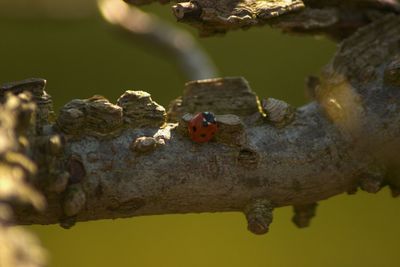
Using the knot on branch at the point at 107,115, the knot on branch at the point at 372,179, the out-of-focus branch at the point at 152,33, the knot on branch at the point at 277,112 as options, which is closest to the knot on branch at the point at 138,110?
the knot on branch at the point at 107,115

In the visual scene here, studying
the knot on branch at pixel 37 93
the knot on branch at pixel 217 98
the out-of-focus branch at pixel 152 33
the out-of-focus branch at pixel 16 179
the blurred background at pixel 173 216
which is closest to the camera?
the out-of-focus branch at pixel 16 179

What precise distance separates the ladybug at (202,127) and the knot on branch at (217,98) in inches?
2.8

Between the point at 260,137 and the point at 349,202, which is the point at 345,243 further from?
the point at 260,137

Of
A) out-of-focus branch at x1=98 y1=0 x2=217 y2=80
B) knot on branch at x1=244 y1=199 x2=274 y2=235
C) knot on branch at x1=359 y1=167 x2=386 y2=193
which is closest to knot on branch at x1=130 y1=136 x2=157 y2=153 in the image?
knot on branch at x1=244 y1=199 x2=274 y2=235

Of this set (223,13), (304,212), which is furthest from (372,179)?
(223,13)

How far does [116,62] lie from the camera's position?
196cm

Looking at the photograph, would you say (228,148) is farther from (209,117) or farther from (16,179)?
(16,179)

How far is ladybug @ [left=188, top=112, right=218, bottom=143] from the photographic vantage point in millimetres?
563

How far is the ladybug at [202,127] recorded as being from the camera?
56 centimetres

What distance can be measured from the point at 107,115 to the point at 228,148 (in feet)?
0.36

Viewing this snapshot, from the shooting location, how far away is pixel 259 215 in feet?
1.93

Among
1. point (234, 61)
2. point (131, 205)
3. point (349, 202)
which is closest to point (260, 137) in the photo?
point (131, 205)

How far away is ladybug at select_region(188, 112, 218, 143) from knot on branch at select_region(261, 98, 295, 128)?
70 mm

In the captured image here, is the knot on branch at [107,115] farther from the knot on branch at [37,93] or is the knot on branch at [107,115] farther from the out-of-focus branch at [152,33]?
the out-of-focus branch at [152,33]
